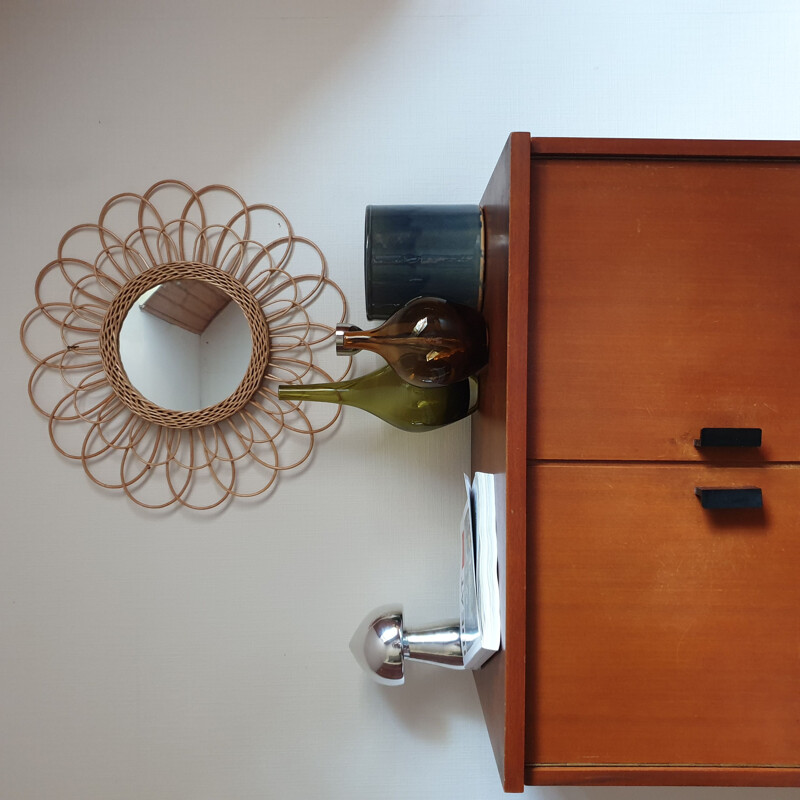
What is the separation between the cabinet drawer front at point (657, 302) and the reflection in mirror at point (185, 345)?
0.57 m

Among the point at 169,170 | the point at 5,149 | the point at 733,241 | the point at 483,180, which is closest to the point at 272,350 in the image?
the point at 169,170

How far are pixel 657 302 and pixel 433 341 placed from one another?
0.92 ft

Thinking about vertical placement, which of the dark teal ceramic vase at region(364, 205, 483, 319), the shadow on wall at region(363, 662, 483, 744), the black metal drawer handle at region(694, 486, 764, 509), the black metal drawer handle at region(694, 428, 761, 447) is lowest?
the shadow on wall at region(363, 662, 483, 744)

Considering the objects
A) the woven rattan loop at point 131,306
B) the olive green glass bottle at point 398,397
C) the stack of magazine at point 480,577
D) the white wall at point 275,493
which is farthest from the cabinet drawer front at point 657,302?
the woven rattan loop at point 131,306

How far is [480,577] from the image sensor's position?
837 millimetres

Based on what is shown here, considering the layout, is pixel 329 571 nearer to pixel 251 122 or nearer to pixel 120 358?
pixel 120 358

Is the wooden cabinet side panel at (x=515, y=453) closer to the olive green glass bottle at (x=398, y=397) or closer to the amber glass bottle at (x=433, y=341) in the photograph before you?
the amber glass bottle at (x=433, y=341)

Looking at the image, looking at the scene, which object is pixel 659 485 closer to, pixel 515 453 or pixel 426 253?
pixel 515 453

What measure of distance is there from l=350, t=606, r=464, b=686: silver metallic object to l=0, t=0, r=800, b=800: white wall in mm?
97

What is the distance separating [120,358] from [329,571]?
0.51 m

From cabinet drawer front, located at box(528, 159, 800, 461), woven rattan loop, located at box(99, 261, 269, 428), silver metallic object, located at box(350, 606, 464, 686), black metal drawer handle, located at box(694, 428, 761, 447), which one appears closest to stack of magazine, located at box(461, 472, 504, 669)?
silver metallic object, located at box(350, 606, 464, 686)

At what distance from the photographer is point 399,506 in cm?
114

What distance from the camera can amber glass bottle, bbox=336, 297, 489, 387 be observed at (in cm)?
87

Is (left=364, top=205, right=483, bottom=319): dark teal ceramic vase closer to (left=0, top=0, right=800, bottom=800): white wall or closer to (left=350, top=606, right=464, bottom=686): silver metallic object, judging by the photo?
(left=0, top=0, right=800, bottom=800): white wall
